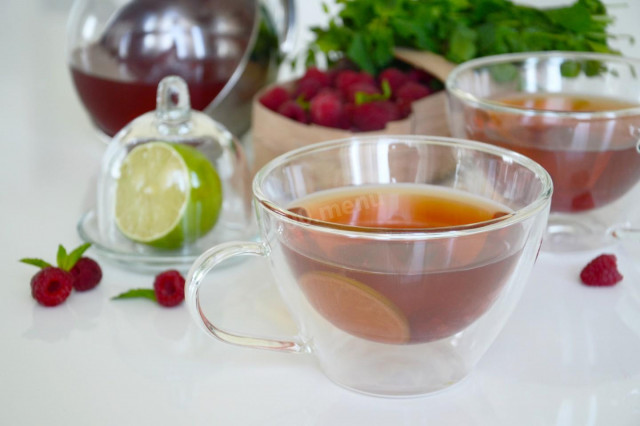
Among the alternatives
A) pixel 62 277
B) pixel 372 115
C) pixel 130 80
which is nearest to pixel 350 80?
pixel 372 115

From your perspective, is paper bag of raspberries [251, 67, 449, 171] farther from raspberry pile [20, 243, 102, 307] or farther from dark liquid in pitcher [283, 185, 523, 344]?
dark liquid in pitcher [283, 185, 523, 344]

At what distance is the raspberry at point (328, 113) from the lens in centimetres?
124

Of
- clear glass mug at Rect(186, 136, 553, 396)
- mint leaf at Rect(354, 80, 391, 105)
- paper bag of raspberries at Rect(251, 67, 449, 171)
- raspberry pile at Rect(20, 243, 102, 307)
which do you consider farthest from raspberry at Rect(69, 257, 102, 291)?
mint leaf at Rect(354, 80, 391, 105)

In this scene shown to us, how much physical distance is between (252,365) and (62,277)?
10.3 inches

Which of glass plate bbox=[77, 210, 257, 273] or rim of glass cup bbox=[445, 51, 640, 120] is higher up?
rim of glass cup bbox=[445, 51, 640, 120]

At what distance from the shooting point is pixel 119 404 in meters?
0.77

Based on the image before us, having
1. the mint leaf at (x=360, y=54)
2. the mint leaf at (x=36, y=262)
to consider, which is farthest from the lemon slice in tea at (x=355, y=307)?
the mint leaf at (x=360, y=54)

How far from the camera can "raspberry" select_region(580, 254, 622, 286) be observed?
98 centimetres

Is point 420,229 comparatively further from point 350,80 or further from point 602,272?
Result: point 350,80

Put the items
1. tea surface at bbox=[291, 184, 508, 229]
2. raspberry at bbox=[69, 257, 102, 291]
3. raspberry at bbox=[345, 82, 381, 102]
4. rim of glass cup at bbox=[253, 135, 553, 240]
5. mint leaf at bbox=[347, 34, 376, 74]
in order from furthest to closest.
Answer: mint leaf at bbox=[347, 34, 376, 74] → raspberry at bbox=[345, 82, 381, 102] → raspberry at bbox=[69, 257, 102, 291] → tea surface at bbox=[291, 184, 508, 229] → rim of glass cup at bbox=[253, 135, 553, 240]

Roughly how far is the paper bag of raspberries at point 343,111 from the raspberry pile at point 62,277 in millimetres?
356

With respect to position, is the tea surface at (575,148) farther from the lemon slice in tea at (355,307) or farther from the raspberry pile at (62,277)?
the raspberry pile at (62,277)

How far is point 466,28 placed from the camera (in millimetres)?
1346

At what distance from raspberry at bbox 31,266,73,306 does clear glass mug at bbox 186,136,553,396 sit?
237 mm
